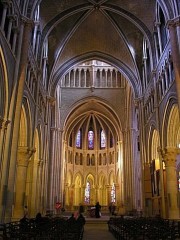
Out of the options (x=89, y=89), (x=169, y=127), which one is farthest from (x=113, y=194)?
(x=169, y=127)

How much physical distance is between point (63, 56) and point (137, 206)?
1972 cm

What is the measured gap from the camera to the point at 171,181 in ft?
57.2

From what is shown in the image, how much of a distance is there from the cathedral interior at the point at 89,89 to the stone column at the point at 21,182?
2.4 inches

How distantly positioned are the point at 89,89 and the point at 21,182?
24.0m

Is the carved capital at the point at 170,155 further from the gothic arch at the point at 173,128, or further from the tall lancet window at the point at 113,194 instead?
the tall lancet window at the point at 113,194

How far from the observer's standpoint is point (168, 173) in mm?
17797

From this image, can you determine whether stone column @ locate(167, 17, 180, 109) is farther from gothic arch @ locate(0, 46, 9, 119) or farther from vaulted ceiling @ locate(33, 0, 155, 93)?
gothic arch @ locate(0, 46, 9, 119)

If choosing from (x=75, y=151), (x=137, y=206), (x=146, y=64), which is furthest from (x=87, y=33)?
(x=75, y=151)

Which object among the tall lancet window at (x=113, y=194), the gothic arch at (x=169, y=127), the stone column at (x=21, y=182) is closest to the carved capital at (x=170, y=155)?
the gothic arch at (x=169, y=127)

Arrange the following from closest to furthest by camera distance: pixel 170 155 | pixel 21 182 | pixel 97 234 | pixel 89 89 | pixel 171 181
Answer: pixel 97 234, pixel 21 182, pixel 171 181, pixel 170 155, pixel 89 89

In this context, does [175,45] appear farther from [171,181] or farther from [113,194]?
[113,194]

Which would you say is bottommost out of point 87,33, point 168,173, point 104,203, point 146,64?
point 104,203

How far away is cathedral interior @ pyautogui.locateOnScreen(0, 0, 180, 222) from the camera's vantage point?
1396cm

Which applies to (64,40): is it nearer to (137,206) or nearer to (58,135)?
(58,135)
